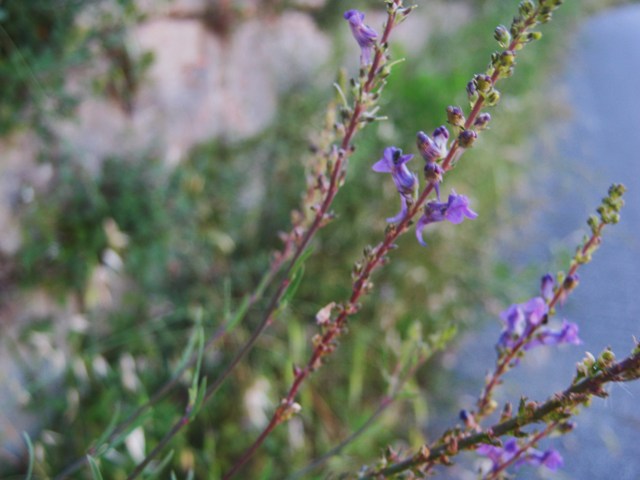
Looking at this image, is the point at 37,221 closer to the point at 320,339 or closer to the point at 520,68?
the point at 320,339

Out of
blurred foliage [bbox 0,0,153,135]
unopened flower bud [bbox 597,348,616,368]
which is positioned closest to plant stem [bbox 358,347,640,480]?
unopened flower bud [bbox 597,348,616,368]

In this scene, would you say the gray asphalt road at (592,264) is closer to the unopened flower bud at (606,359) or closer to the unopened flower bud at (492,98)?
the unopened flower bud at (606,359)

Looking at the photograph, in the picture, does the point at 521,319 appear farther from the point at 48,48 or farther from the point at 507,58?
the point at 48,48

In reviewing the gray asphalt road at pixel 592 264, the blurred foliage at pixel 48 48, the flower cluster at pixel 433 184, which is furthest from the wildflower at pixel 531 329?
the blurred foliage at pixel 48 48

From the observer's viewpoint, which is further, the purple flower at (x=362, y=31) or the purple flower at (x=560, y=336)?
the purple flower at (x=560, y=336)

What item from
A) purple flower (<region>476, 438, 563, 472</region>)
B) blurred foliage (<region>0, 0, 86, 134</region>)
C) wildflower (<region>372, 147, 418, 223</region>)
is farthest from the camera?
blurred foliage (<region>0, 0, 86, 134</region>)

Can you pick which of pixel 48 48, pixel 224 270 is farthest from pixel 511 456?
pixel 224 270

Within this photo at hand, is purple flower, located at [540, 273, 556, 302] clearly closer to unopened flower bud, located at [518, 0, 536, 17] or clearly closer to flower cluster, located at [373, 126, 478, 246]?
flower cluster, located at [373, 126, 478, 246]

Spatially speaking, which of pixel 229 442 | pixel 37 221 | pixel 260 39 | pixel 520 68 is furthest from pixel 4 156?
pixel 520 68
